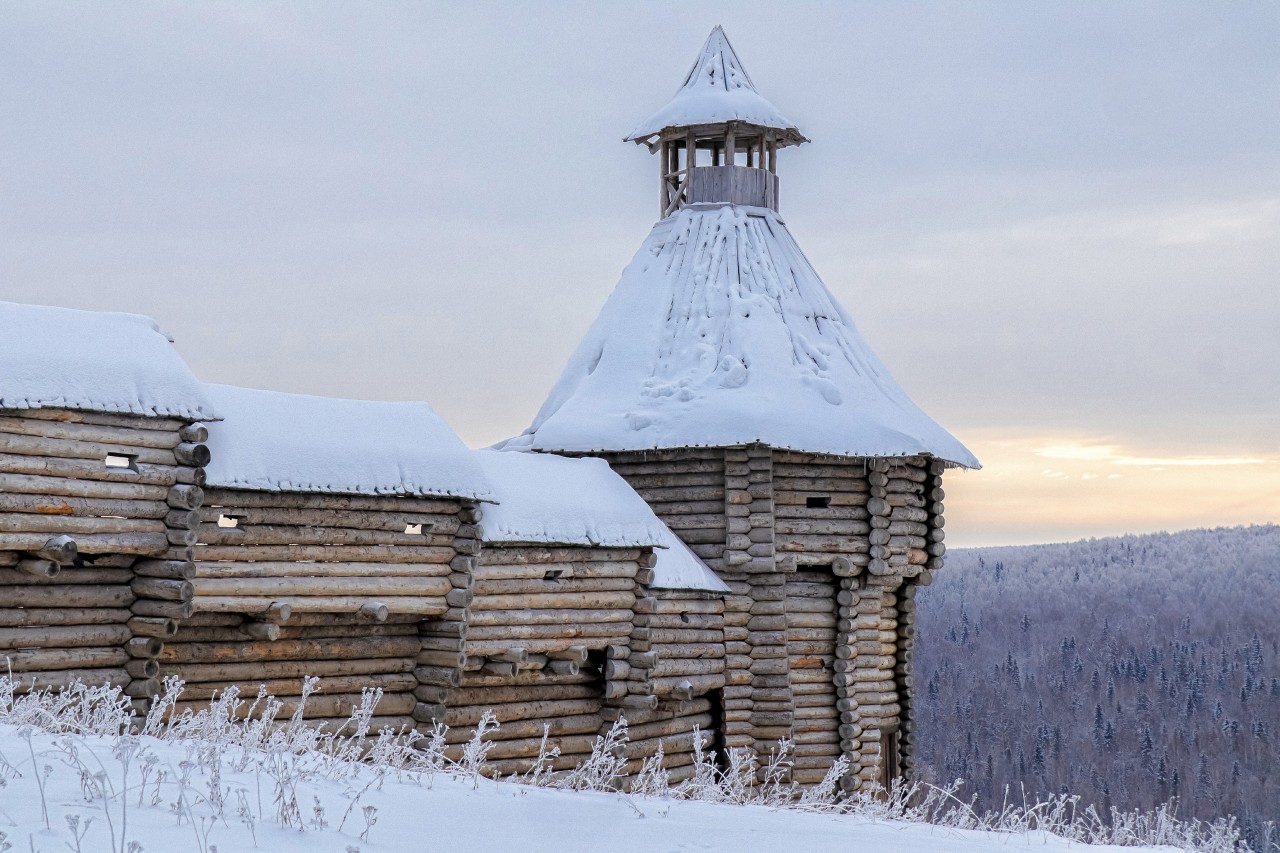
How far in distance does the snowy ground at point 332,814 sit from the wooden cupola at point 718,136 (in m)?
16.7

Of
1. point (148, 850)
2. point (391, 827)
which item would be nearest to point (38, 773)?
point (148, 850)

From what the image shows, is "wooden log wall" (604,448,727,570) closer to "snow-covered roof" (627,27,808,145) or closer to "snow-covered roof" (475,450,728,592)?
"snow-covered roof" (475,450,728,592)

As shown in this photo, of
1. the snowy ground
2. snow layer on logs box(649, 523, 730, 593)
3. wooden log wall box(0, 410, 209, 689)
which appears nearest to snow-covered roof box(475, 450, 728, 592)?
snow layer on logs box(649, 523, 730, 593)

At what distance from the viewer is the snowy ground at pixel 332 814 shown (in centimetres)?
640

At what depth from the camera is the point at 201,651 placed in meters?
15.0

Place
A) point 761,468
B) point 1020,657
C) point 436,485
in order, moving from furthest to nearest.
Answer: point 1020,657 → point 761,468 → point 436,485

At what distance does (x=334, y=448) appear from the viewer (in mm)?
15562

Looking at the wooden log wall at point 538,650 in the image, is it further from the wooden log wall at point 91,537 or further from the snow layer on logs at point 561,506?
the wooden log wall at point 91,537

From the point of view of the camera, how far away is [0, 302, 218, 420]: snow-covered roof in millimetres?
13281

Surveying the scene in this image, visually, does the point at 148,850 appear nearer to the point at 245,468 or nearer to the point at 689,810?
the point at 689,810

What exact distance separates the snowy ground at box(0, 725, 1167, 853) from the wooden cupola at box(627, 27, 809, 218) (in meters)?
16.7

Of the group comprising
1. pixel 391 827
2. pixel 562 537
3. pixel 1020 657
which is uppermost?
pixel 562 537

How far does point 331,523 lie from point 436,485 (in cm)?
124

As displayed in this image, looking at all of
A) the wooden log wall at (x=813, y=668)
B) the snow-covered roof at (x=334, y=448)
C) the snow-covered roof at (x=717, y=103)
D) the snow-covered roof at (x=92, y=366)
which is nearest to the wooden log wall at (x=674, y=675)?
the wooden log wall at (x=813, y=668)
